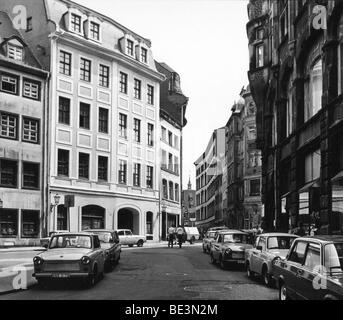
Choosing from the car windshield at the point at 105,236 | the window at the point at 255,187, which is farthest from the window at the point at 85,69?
the window at the point at 255,187

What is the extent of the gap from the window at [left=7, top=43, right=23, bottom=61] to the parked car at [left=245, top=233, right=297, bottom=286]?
2514 cm

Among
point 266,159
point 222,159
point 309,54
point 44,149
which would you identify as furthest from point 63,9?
→ point 222,159

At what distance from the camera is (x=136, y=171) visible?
45906 mm

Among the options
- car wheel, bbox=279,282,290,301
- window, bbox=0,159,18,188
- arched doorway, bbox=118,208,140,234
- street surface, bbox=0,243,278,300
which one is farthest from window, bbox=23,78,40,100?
car wheel, bbox=279,282,290,301

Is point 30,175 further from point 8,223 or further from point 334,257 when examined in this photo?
point 334,257

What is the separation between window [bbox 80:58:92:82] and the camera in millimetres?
41141

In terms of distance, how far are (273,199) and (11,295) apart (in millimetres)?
22143

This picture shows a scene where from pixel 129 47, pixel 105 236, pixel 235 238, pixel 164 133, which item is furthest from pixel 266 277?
pixel 164 133

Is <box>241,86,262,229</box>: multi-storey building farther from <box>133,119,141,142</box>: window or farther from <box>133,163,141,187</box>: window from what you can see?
<box>133,119,141,142</box>: window

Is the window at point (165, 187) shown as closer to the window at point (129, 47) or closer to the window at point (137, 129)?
the window at point (137, 129)

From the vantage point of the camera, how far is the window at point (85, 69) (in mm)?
41141

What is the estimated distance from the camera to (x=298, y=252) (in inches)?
391

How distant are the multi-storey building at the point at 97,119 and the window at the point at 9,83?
2.76 metres

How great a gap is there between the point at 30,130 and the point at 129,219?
1255cm
